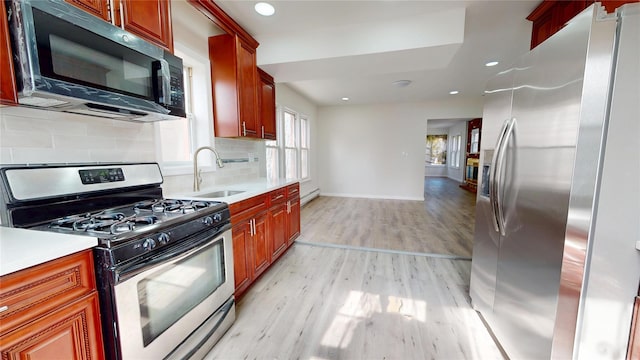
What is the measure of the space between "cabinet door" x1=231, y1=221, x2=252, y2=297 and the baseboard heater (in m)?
3.44

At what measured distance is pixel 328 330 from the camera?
169 centimetres

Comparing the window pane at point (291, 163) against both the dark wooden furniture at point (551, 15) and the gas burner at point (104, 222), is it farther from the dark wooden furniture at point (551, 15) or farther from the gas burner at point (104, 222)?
Answer: the dark wooden furniture at point (551, 15)

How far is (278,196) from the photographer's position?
2637 millimetres

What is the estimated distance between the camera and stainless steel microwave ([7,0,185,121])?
0.95m

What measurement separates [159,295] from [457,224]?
4195 mm

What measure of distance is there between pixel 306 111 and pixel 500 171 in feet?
15.6

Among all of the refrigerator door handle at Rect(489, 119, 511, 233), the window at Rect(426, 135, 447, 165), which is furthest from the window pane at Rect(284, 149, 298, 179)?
the window at Rect(426, 135, 447, 165)

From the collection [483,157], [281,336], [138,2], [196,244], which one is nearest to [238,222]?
[196,244]

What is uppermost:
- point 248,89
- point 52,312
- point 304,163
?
point 248,89

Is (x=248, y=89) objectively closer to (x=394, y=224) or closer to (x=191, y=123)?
(x=191, y=123)

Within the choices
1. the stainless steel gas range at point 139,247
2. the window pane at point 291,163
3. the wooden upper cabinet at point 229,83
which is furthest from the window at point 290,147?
the stainless steel gas range at point 139,247

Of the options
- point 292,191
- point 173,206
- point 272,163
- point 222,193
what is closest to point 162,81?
point 173,206

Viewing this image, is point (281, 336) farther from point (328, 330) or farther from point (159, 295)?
point (159, 295)

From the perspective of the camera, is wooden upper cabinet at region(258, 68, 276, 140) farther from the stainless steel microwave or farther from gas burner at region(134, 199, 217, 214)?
gas burner at region(134, 199, 217, 214)
